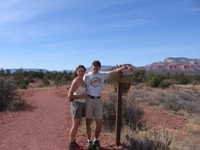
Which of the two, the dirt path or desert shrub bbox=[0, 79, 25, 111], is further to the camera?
desert shrub bbox=[0, 79, 25, 111]

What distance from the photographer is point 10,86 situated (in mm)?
13102

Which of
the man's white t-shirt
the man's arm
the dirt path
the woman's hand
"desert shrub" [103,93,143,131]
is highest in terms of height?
the man's arm

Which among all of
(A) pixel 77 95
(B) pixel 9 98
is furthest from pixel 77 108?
(B) pixel 9 98

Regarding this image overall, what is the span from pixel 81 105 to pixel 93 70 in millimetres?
818

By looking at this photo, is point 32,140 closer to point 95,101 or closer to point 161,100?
point 95,101

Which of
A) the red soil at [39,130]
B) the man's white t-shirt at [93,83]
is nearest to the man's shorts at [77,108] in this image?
the man's white t-shirt at [93,83]

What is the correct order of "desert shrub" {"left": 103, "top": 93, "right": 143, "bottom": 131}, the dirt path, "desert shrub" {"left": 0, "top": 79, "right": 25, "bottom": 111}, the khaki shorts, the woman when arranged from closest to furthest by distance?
the woman, the khaki shorts, the dirt path, "desert shrub" {"left": 103, "top": 93, "right": 143, "bottom": 131}, "desert shrub" {"left": 0, "top": 79, "right": 25, "bottom": 111}

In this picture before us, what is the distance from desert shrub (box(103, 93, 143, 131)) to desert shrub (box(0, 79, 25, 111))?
5.95m

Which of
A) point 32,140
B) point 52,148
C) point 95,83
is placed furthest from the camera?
point 32,140

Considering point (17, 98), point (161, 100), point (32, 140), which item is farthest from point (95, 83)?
point (161, 100)

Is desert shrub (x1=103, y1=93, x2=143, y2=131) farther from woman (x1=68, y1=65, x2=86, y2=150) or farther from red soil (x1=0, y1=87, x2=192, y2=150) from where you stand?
woman (x1=68, y1=65, x2=86, y2=150)

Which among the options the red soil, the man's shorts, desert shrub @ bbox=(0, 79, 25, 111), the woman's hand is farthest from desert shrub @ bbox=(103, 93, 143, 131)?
desert shrub @ bbox=(0, 79, 25, 111)

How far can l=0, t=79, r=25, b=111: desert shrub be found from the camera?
1188 centimetres

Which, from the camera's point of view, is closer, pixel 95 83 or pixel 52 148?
pixel 95 83
